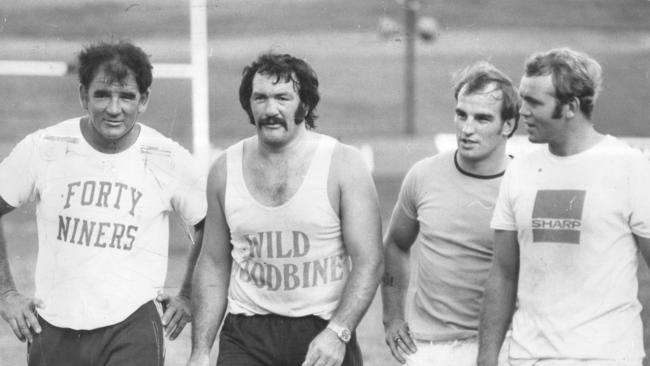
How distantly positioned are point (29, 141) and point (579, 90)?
2076 millimetres

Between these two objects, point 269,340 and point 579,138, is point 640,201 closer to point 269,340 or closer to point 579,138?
point 579,138

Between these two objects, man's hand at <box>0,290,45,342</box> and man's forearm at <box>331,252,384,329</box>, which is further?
man's hand at <box>0,290,45,342</box>

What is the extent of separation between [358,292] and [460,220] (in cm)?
48

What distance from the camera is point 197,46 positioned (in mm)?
5059

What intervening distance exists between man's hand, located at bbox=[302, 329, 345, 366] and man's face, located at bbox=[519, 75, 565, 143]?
1.00m

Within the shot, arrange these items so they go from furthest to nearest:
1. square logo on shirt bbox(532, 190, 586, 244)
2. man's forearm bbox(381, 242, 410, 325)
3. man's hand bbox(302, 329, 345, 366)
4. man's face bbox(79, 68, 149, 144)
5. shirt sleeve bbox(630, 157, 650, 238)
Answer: man's forearm bbox(381, 242, 410, 325) < man's face bbox(79, 68, 149, 144) < man's hand bbox(302, 329, 345, 366) < square logo on shirt bbox(532, 190, 586, 244) < shirt sleeve bbox(630, 157, 650, 238)

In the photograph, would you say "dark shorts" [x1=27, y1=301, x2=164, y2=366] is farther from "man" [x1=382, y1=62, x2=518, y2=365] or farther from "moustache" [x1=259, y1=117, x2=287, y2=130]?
"man" [x1=382, y1=62, x2=518, y2=365]

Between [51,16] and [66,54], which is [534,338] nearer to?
[66,54]

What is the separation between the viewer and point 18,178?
12.9 feet

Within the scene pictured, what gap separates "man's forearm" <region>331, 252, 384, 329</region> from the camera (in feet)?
12.3

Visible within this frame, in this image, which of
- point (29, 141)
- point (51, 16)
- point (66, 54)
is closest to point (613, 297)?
point (29, 141)

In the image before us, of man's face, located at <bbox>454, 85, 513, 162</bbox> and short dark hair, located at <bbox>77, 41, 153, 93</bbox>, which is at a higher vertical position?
short dark hair, located at <bbox>77, 41, 153, 93</bbox>

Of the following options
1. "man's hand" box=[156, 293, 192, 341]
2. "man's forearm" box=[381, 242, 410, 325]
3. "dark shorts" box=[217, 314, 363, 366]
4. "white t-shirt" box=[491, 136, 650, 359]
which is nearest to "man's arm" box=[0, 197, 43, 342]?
"man's hand" box=[156, 293, 192, 341]

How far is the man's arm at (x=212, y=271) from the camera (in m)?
3.93
